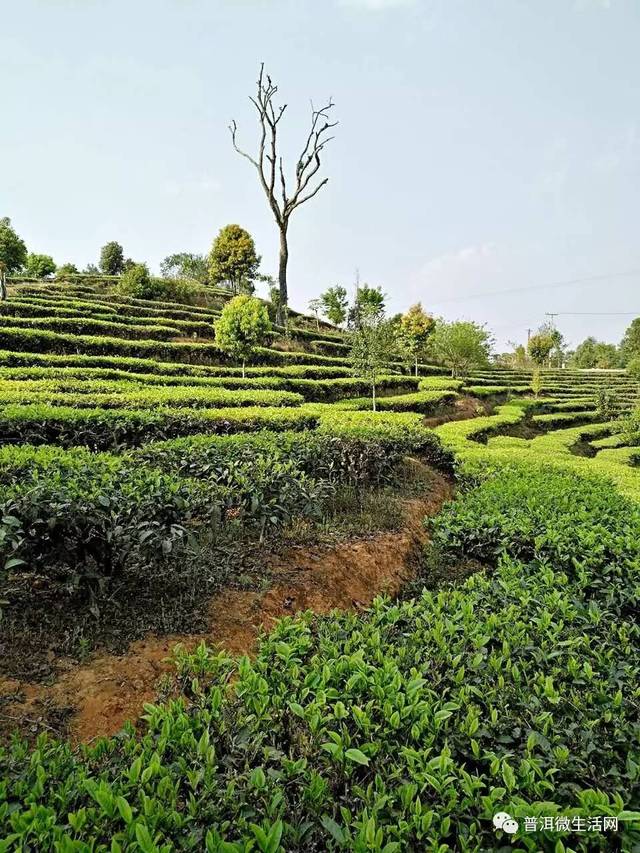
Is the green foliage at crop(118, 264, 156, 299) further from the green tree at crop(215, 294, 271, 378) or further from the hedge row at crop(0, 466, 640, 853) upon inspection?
the hedge row at crop(0, 466, 640, 853)

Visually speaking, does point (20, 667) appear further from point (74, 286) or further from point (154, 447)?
point (74, 286)

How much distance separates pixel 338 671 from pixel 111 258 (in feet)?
191

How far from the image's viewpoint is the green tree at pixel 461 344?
33906 mm

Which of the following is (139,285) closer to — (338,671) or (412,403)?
(412,403)

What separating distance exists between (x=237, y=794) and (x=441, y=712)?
2.88 feet

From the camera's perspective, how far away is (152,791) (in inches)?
65.4

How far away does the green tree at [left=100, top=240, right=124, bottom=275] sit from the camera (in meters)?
52.1

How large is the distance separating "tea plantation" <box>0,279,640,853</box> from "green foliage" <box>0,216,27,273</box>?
34339mm

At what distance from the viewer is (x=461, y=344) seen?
111ft

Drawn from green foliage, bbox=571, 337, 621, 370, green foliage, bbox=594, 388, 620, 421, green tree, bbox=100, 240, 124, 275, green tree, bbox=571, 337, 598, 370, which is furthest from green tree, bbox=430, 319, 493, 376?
green tree, bbox=571, 337, 598, 370

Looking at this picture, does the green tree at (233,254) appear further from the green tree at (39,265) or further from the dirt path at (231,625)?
the dirt path at (231,625)

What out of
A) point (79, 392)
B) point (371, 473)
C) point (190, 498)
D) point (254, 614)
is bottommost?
point (254, 614)

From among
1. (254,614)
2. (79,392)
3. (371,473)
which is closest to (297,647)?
(254,614)

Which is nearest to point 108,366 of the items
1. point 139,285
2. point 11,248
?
point 139,285
